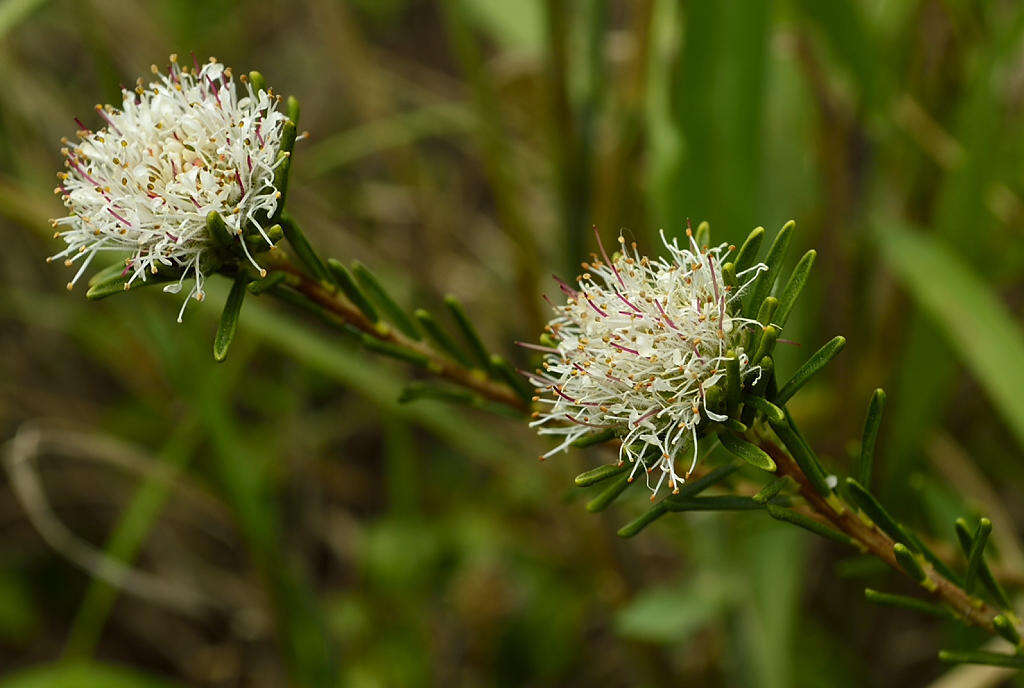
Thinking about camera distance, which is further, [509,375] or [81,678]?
[81,678]

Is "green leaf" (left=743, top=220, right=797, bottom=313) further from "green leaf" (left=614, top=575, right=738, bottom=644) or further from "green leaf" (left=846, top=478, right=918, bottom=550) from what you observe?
"green leaf" (left=614, top=575, right=738, bottom=644)

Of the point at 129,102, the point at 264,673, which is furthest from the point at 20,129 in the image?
the point at 129,102

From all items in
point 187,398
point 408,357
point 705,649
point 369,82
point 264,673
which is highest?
point 369,82

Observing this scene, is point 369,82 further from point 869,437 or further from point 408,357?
point 869,437

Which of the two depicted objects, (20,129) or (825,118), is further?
(20,129)

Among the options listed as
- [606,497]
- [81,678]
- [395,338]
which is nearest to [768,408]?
[606,497]

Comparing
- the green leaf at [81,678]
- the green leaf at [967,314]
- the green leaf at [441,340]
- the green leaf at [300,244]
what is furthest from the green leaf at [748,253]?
the green leaf at [81,678]

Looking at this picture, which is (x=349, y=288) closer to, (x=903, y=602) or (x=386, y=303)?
(x=386, y=303)
